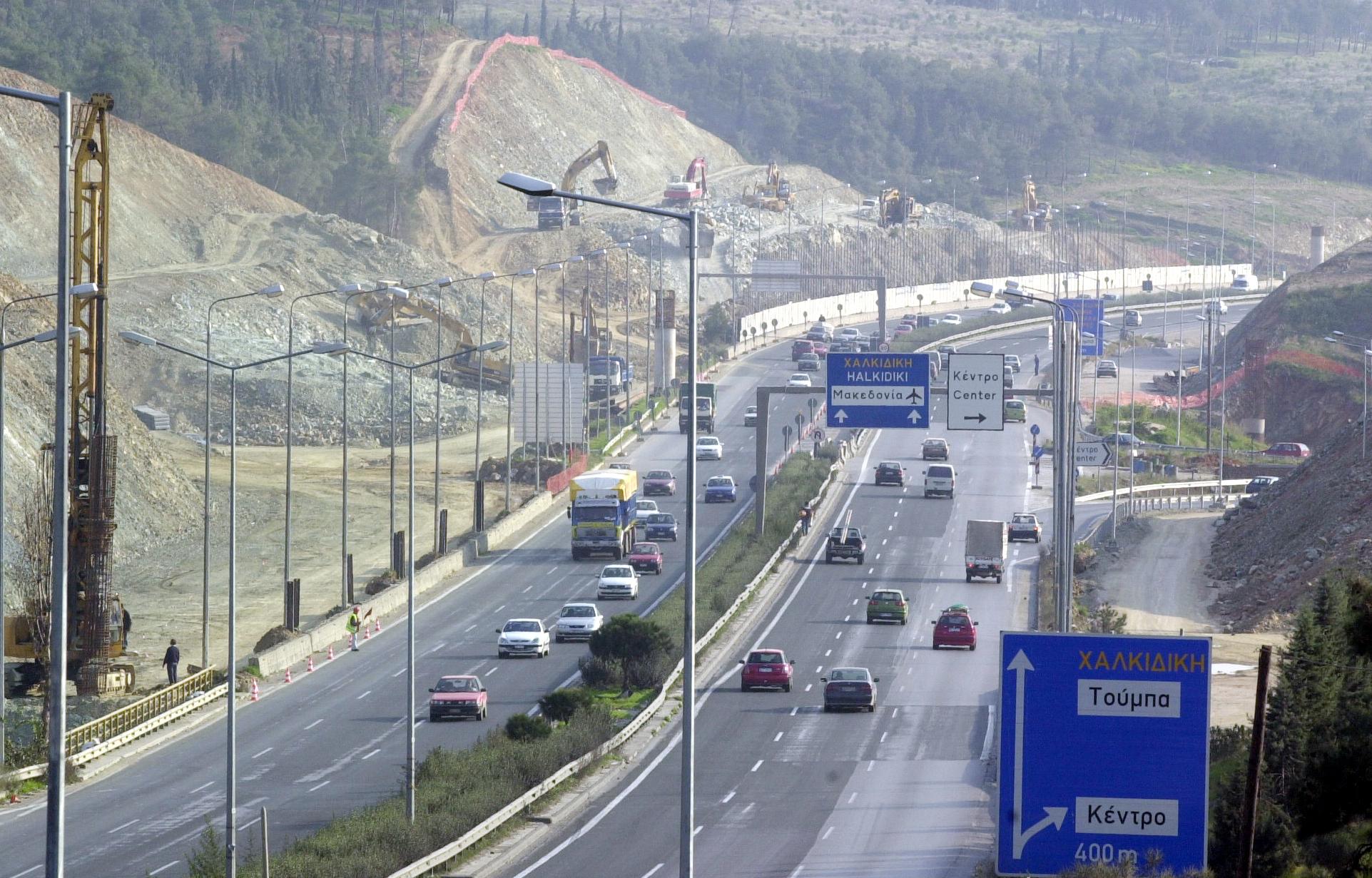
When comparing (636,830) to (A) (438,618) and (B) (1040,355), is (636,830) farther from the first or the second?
(B) (1040,355)

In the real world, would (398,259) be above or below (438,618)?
above

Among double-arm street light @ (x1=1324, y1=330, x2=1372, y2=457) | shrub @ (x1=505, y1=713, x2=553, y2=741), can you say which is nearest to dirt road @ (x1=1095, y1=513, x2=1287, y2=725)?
double-arm street light @ (x1=1324, y1=330, x2=1372, y2=457)

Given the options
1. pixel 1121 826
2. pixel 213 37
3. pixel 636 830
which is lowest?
pixel 636 830

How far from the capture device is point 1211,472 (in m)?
105

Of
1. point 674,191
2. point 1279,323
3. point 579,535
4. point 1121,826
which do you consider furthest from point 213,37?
point 1121,826

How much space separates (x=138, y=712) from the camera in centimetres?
4725

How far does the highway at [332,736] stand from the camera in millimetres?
37125

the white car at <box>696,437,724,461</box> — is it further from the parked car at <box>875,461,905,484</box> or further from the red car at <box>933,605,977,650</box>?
the red car at <box>933,605,977,650</box>

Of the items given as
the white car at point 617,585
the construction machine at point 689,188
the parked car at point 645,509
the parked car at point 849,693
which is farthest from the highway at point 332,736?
Result: the construction machine at point 689,188

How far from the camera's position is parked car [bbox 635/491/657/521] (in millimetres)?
79562

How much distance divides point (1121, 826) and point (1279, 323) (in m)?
124

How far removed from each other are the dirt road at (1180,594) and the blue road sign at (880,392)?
1042cm

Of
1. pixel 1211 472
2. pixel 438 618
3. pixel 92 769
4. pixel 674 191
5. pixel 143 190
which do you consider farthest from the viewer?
pixel 674 191

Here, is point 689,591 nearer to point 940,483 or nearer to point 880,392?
point 880,392
